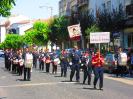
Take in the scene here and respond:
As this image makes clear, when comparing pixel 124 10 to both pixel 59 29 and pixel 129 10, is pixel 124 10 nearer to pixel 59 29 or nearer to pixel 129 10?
pixel 129 10

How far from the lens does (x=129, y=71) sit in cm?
3550

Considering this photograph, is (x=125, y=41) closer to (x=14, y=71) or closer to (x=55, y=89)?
(x=14, y=71)

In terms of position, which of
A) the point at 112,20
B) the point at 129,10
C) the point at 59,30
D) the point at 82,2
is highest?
the point at 82,2

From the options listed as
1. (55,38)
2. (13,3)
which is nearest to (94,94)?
(13,3)

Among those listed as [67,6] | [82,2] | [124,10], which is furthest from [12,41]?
[124,10]

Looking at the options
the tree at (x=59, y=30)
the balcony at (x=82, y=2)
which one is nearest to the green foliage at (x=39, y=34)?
the tree at (x=59, y=30)

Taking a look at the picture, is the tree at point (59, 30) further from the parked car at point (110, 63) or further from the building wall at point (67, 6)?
the parked car at point (110, 63)

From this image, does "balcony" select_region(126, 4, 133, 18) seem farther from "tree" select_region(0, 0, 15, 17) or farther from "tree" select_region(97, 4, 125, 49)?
"tree" select_region(0, 0, 15, 17)

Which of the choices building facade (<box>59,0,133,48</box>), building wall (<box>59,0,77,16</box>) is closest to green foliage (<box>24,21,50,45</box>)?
building wall (<box>59,0,77,16</box>)

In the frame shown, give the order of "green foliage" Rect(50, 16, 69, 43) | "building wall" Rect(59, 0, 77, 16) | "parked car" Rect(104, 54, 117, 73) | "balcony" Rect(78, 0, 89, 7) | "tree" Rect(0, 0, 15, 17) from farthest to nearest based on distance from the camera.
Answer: "building wall" Rect(59, 0, 77, 16) → "green foliage" Rect(50, 16, 69, 43) → "balcony" Rect(78, 0, 89, 7) → "parked car" Rect(104, 54, 117, 73) → "tree" Rect(0, 0, 15, 17)

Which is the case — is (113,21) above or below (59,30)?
below

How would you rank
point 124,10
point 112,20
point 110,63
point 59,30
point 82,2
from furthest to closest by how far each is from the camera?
1. point 59,30
2. point 82,2
3. point 124,10
4. point 112,20
5. point 110,63

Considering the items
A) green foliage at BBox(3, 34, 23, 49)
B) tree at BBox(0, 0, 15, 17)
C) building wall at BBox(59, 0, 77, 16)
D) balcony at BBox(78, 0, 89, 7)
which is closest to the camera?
tree at BBox(0, 0, 15, 17)

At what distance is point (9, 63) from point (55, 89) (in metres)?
19.6
